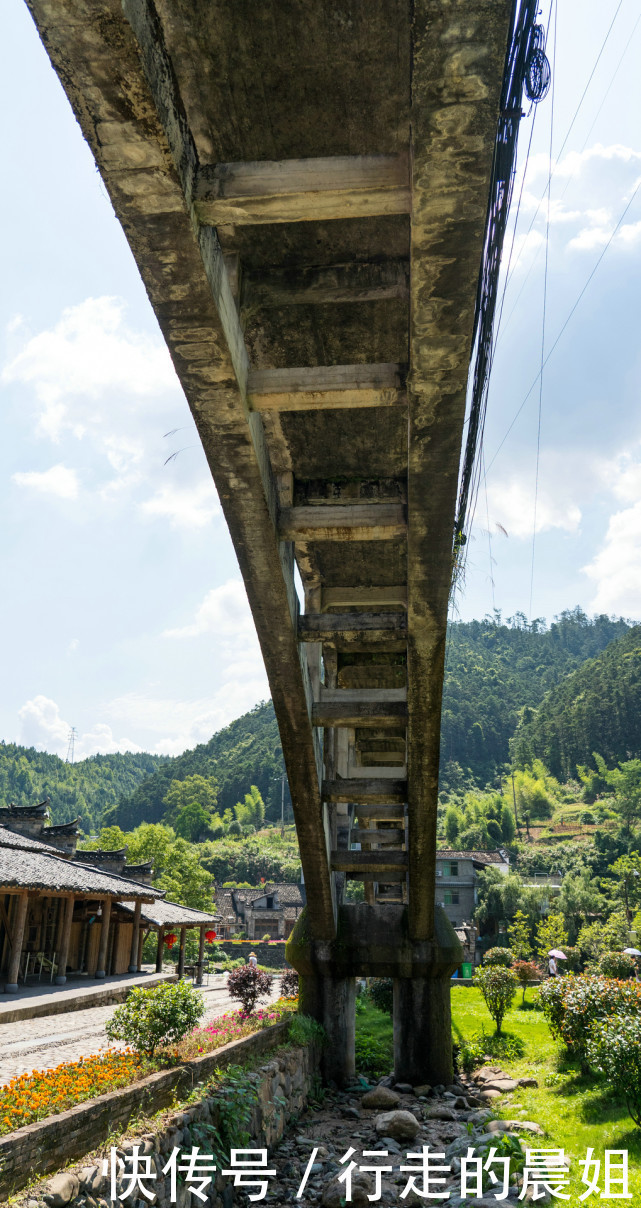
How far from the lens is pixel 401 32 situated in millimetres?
3523

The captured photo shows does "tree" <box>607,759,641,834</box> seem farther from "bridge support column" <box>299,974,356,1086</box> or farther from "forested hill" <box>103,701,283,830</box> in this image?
"bridge support column" <box>299,974,356,1086</box>

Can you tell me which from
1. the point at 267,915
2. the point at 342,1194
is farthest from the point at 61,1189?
the point at 267,915

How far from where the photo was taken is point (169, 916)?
966 inches

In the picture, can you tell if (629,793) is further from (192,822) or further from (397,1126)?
(397,1126)

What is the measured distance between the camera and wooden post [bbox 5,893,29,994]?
16.2 meters

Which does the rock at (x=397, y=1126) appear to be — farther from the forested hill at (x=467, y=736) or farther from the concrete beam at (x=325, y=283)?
the forested hill at (x=467, y=736)

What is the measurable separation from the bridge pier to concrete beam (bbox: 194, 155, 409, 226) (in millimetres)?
10775

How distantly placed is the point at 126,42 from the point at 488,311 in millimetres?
1989

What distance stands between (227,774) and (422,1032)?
10489cm

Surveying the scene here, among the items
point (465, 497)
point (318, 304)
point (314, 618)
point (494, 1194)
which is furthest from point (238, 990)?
point (318, 304)

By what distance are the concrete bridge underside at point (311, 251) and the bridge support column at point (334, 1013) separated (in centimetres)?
547

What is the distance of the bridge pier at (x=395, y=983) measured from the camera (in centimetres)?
1148

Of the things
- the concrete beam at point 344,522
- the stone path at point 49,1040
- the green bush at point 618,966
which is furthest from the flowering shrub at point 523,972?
the concrete beam at point 344,522

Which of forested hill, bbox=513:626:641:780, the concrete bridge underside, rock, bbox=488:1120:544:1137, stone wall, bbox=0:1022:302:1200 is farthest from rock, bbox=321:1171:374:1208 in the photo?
forested hill, bbox=513:626:641:780
